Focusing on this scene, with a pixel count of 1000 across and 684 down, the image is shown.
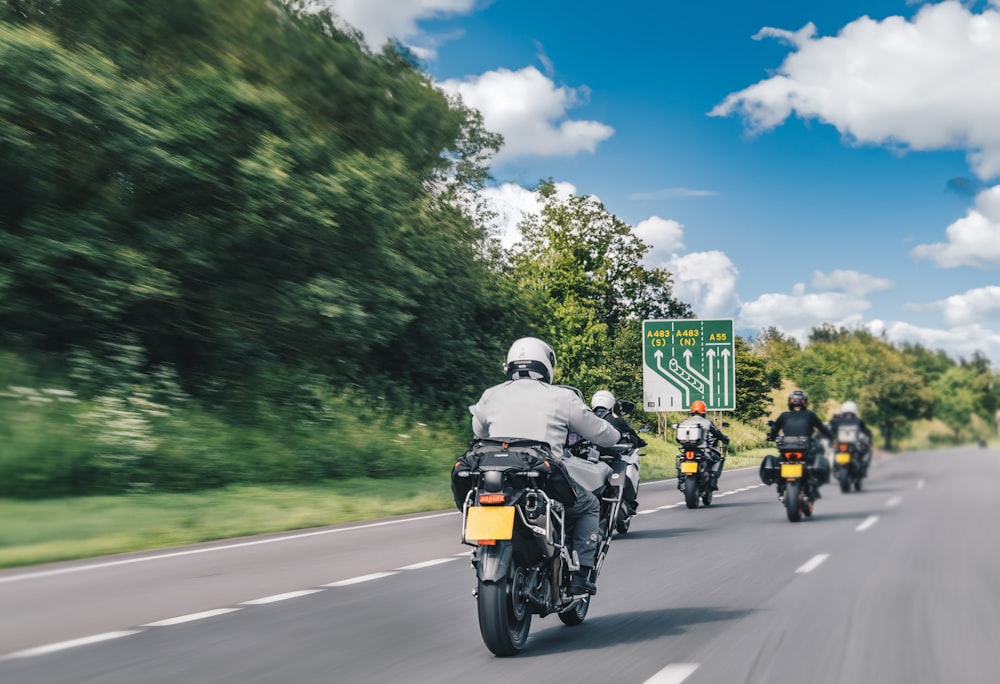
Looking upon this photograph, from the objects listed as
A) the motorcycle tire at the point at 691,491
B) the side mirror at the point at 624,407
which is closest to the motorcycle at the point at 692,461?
the motorcycle tire at the point at 691,491

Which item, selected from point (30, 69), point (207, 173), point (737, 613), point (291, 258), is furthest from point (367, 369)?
point (737, 613)

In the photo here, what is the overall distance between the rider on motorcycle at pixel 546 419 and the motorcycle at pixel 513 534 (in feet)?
0.25

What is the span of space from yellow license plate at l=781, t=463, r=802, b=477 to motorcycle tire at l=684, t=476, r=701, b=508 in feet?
10.8

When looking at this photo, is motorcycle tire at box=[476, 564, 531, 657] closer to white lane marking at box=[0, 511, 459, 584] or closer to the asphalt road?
Answer: the asphalt road

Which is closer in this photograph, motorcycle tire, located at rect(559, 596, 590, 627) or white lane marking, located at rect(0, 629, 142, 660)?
white lane marking, located at rect(0, 629, 142, 660)

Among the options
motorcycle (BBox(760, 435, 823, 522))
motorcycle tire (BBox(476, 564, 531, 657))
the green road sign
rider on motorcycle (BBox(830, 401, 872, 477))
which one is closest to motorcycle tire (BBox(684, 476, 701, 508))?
motorcycle (BBox(760, 435, 823, 522))

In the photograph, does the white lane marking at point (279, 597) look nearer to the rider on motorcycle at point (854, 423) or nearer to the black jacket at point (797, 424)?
the black jacket at point (797, 424)

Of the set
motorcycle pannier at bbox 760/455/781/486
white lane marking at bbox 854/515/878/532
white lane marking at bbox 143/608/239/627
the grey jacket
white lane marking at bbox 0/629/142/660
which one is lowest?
white lane marking at bbox 0/629/142/660

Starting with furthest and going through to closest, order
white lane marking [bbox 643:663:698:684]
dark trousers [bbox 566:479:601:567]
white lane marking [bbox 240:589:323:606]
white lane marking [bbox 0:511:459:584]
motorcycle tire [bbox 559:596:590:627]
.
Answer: white lane marking [bbox 0:511:459:584], white lane marking [bbox 240:589:323:606], motorcycle tire [bbox 559:596:590:627], dark trousers [bbox 566:479:601:567], white lane marking [bbox 643:663:698:684]

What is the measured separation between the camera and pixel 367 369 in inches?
1220

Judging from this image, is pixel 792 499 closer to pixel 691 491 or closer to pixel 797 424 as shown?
pixel 797 424

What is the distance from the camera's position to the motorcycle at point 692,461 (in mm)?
18781

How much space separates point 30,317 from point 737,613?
48.7 ft

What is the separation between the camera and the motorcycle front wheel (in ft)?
61.6
